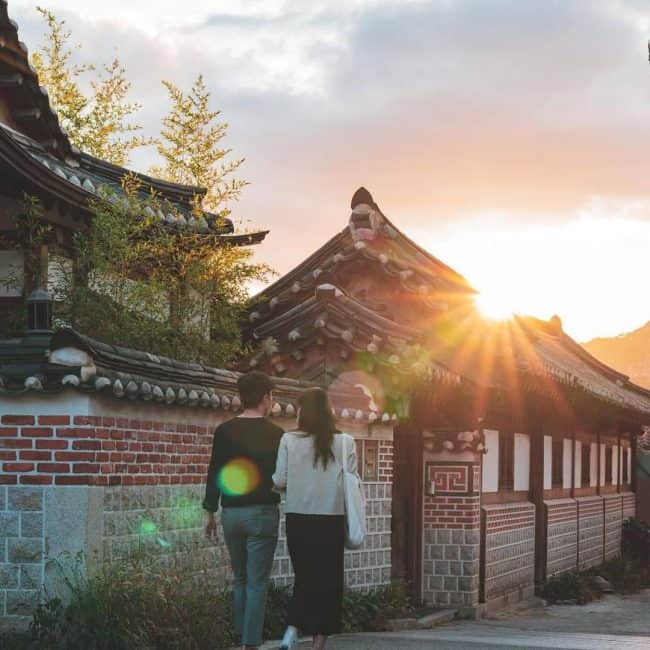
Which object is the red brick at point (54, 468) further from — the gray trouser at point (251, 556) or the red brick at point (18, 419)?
the gray trouser at point (251, 556)

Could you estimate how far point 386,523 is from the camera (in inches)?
549

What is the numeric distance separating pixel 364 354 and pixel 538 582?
21.1 feet

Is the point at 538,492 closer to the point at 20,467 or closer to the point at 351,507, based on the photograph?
the point at 351,507

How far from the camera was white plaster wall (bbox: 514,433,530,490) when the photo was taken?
64.5 feet

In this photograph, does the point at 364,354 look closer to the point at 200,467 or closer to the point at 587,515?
the point at 200,467

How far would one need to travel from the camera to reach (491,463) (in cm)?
1778

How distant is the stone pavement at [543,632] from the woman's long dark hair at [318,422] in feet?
7.19

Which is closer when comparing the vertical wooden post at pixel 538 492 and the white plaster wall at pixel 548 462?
the vertical wooden post at pixel 538 492

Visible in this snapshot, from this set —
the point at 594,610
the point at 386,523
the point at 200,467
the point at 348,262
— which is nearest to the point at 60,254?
the point at 200,467

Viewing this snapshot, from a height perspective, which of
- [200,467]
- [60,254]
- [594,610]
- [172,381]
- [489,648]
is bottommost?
[594,610]

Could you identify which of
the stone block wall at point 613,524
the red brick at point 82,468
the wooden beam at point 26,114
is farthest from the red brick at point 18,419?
the stone block wall at point 613,524

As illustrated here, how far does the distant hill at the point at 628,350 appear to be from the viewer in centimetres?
12750

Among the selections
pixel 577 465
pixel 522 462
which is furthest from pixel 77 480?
pixel 577 465

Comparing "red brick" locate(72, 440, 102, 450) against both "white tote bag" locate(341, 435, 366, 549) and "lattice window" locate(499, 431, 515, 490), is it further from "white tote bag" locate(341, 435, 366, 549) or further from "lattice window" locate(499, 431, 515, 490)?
"lattice window" locate(499, 431, 515, 490)
